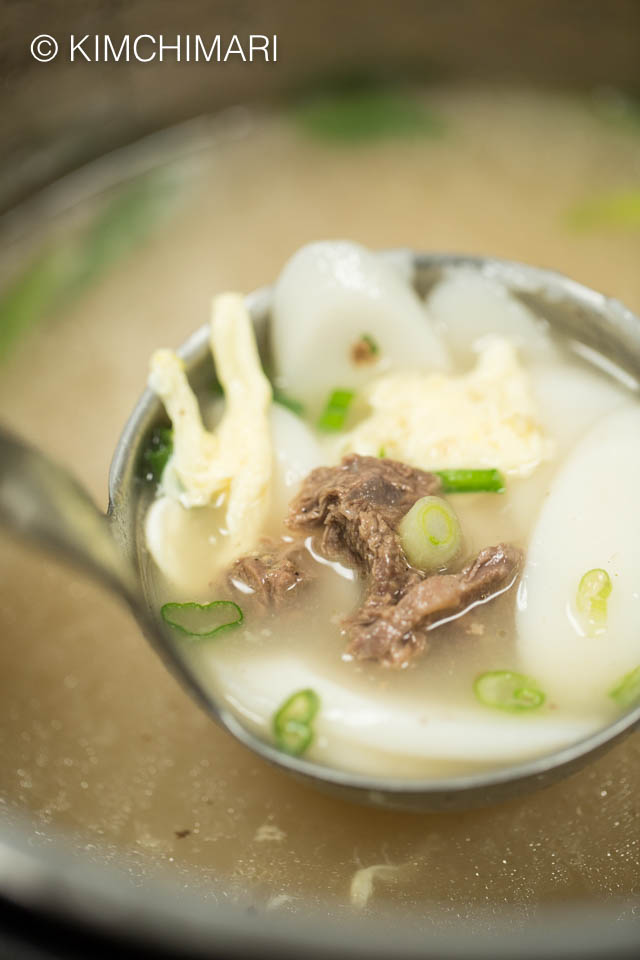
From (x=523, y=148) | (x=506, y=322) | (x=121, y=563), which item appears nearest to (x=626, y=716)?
(x=121, y=563)

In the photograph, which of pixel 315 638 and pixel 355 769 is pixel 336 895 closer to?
pixel 355 769

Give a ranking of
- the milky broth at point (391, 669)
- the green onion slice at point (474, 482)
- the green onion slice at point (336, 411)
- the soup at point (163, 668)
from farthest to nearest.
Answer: the green onion slice at point (336, 411)
the green onion slice at point (474, 482)
the soup at point (163, 668)
the milky broth at point (391, 669)

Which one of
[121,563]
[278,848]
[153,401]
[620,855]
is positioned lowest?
[620,855]

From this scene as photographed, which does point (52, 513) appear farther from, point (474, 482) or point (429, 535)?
point (474, 482)

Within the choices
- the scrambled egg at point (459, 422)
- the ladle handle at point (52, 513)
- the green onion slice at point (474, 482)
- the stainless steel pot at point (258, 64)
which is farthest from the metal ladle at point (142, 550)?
the stainless steel pot at point (258, 64)

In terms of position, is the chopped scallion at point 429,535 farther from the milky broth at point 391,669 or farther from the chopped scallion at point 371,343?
the chopped scallion at point 371,343

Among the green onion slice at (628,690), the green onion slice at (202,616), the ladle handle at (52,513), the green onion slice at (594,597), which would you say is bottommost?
the green onion slice at (628,690)

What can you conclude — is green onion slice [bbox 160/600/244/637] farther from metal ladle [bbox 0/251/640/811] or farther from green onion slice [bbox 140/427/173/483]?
green onion slice [bbox 140/427/173/483]
